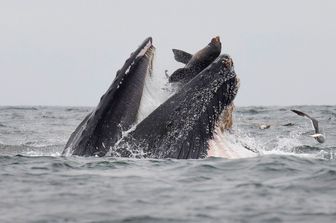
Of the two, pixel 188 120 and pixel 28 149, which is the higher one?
pixel 188 120

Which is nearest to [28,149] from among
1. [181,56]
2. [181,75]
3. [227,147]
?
[181,56]

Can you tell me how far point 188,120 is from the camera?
877 cm

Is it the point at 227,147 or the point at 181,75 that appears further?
the point at 181,75

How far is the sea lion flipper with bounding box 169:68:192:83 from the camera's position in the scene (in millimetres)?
9516

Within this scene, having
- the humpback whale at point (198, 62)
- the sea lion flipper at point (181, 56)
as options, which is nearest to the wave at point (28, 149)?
the sea lion flipper at point (181, 56)

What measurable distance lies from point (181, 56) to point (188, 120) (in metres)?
1.79

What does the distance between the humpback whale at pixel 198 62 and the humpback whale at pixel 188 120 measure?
30 centimetres

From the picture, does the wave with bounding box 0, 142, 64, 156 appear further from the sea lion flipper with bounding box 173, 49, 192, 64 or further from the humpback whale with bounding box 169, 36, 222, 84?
the humpback whale with bounding box 169, 36, 222, 84

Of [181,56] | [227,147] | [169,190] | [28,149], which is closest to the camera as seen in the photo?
[169,190]

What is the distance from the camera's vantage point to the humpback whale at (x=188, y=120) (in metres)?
8.62

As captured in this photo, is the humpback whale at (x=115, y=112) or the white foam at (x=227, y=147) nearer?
the humpback whale at (x=115, y=112)

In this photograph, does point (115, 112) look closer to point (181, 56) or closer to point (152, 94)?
point (152, 94)

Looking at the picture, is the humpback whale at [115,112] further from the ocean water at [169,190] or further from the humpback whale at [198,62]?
the humpback whale at [198,62]

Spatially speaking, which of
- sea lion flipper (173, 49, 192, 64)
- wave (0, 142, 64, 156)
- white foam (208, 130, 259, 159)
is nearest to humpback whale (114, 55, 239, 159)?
white foam (208, 130, 259, 159)
